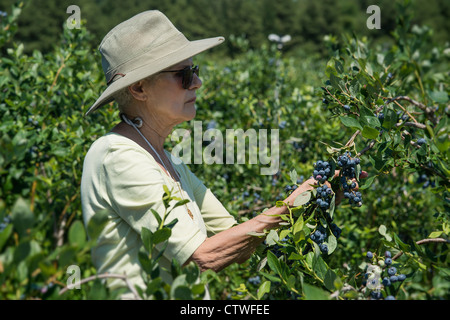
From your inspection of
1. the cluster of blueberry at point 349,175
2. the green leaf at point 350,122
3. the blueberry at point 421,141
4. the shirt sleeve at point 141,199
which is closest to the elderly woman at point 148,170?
the shirt sleeve at point 141,199

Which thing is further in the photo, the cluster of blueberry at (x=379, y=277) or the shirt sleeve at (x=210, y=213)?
the shirt sleeve at (x=210, y=213)

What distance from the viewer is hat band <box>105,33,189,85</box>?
1.65 m

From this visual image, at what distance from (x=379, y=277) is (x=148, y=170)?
0.74m

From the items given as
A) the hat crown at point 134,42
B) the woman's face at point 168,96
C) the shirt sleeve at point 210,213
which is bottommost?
the shirt sleeve at point 210,213

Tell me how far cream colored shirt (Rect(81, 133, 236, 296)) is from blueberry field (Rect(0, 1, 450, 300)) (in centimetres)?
6

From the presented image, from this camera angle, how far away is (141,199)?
1.39 meters

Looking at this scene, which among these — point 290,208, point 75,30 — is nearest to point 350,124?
point 290,208

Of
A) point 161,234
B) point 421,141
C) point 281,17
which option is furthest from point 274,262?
point 281,17

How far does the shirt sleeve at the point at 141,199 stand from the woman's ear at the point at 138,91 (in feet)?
0.94

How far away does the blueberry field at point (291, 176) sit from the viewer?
1061mm

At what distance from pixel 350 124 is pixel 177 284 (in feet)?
2.32

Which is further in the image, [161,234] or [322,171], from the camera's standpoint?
[322,171]

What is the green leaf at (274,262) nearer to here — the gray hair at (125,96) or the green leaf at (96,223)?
the green leaf at (96,223)

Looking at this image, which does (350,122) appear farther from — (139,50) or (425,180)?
(425,180)
